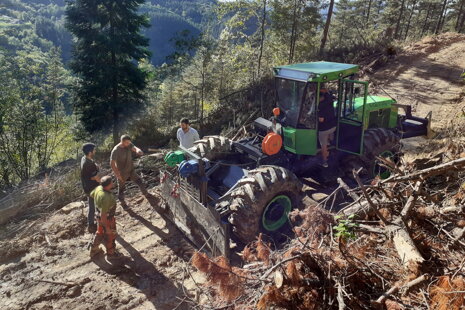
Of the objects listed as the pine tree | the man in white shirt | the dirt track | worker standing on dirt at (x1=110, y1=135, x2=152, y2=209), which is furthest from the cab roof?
the pine tree

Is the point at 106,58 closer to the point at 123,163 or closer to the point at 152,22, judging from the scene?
the point at 123,163

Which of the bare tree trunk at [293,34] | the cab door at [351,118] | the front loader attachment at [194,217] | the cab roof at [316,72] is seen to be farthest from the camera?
the bare tree trunk at [293,34]

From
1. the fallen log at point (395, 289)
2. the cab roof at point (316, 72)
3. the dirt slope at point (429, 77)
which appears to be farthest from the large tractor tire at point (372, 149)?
the dirt slope at point (429, 77)

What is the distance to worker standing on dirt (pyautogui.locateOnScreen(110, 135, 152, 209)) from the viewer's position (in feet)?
20.9

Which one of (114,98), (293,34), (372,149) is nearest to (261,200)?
(372,149)

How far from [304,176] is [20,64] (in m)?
11.9

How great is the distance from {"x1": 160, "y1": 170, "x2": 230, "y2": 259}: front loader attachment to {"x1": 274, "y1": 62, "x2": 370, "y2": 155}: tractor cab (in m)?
1.98

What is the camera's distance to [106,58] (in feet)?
49.3

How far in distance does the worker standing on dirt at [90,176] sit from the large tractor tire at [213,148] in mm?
1762

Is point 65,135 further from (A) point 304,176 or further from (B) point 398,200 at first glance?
(B) point 398,200

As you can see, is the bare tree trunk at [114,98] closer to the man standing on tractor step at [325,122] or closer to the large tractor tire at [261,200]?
the man standing on tractor step at [325,122]

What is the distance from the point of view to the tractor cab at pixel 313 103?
211 inches

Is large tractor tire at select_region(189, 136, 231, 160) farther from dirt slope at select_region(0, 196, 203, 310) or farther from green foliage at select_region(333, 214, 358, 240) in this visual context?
green foliage at select_region(333, 214, 358, 240)

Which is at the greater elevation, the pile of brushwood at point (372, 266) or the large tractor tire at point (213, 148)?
the pile of brushwood at point (372, 266)
